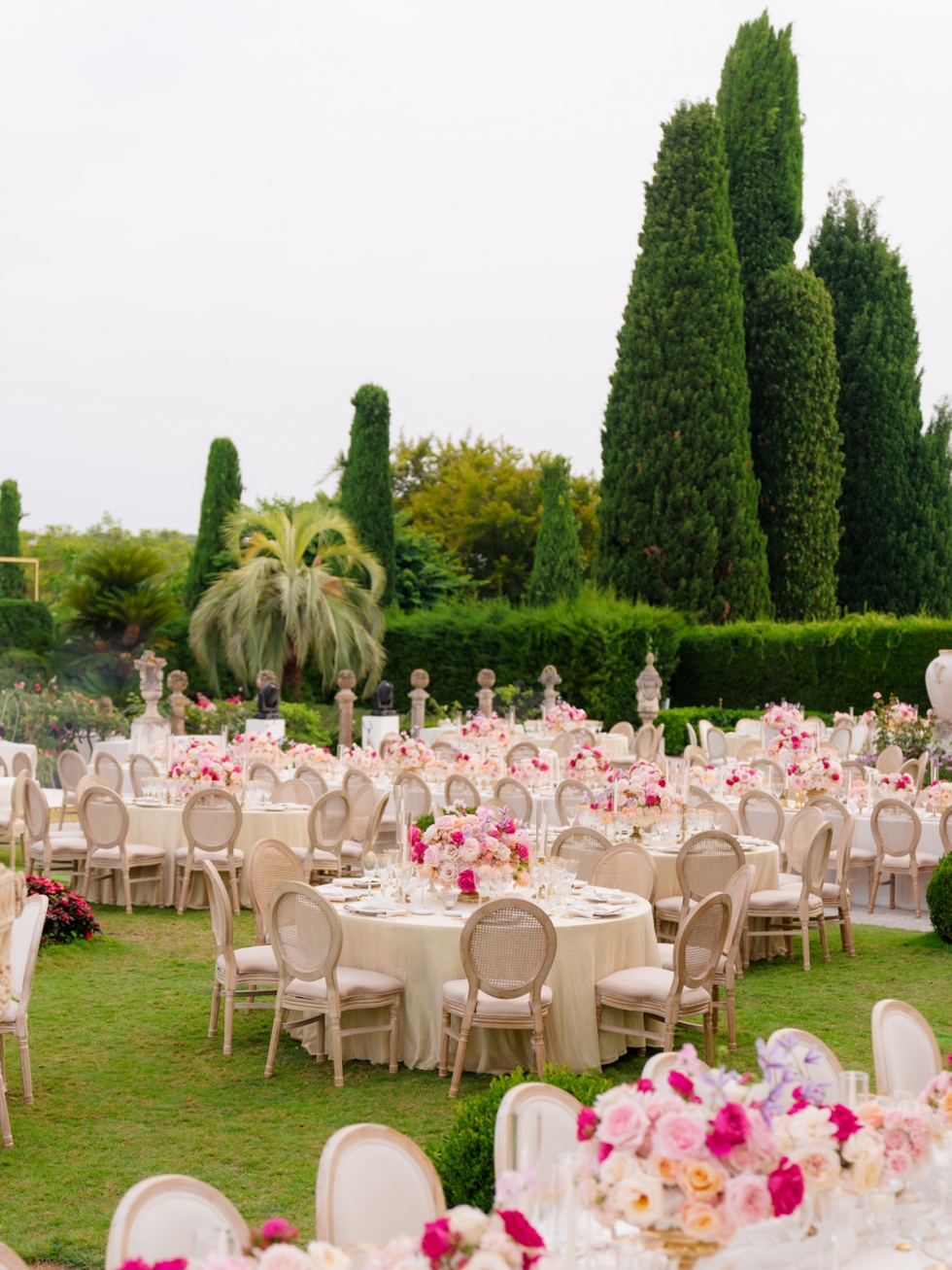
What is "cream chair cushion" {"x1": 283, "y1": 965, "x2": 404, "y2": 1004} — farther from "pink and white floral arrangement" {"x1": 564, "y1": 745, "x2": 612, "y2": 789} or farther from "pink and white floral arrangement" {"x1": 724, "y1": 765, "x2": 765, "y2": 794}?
"pink and white floral arrangement" {"x1": 724, "y1": 765, "x2": 765, "y2": 794}

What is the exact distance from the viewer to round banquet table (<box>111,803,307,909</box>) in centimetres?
1094

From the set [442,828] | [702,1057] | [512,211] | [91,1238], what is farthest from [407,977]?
[512,211]

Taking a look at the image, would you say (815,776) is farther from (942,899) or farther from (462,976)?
(462,976)

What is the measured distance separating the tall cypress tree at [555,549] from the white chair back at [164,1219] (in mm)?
29196

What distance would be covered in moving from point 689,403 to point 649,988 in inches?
930

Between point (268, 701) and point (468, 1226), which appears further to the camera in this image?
point (268, 701)

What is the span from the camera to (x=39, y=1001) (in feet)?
25.8

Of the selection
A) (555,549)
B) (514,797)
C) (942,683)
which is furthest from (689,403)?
(514,797)

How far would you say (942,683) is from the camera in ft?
50.3

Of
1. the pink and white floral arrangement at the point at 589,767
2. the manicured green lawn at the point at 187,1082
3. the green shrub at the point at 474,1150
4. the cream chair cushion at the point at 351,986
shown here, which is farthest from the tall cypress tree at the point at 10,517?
the green shrub at the point at 474,1150

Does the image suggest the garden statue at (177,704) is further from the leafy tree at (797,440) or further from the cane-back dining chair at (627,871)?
the leafy tree at (797,440)

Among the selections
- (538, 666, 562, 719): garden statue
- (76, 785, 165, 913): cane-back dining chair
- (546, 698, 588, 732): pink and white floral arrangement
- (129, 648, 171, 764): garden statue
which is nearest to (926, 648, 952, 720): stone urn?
(546, 698, 588, 732): pink and white floral arrangement

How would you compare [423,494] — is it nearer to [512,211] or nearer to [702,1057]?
[512,211]

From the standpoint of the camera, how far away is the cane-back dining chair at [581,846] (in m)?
8.37
